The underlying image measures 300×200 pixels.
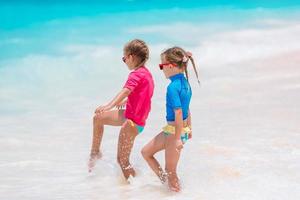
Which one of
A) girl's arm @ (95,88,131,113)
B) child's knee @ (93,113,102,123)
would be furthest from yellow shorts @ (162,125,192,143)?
child's knee @ (93,113,102,123)

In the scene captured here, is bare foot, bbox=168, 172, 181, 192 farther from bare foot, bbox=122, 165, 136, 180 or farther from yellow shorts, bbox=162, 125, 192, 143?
bare foot, bbox=122, 165, 136, 180

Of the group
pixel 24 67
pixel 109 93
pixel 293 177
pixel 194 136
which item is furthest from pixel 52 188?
pixel 24 67

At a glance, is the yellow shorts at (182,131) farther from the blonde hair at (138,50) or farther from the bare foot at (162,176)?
the blonde hair at (138,50)

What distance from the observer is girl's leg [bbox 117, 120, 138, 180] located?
5707 millimetres

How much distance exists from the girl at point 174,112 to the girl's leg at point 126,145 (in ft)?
1.18

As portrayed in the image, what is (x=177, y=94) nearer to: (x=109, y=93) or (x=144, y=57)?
(x=144, y=57)

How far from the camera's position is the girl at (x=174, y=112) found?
5.10 metres

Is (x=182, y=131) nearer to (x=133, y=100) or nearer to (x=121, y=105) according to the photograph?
(x=133, y=100)

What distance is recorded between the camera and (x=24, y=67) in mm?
19734

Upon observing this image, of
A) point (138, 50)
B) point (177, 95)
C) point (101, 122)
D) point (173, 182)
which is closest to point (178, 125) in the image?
point (177, 95)

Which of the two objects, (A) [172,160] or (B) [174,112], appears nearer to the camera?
(B) [174,112]

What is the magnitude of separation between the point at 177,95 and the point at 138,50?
81cm

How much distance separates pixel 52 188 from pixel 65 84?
10460 millimetres

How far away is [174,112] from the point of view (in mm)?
5125
